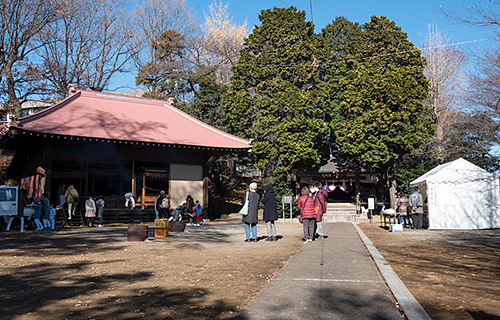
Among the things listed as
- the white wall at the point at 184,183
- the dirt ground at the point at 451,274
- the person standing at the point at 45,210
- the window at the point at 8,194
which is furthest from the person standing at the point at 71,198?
the dirt ground at the point at 451,274

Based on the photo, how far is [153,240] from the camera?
36.9 ft

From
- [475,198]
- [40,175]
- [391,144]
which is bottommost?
[475,198]

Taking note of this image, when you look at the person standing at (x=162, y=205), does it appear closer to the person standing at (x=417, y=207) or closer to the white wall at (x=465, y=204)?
the person standing at (x=417, y=207)

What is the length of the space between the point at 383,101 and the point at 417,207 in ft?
34.2

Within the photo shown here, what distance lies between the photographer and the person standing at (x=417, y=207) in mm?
16045

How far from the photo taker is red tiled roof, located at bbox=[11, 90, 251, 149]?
1736cm

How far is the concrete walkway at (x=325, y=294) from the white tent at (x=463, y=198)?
10081 mm

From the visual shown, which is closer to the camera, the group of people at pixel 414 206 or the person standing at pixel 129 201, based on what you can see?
the group of people at pixel 414 206

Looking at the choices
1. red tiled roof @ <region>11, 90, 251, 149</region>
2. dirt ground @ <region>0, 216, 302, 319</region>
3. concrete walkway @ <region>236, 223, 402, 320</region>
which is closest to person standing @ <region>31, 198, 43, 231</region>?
red tiled roof @ <region>11, 90, 251, 149</region>

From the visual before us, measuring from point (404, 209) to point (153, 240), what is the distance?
1021 centimetres

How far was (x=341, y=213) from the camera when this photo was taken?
27094 mm

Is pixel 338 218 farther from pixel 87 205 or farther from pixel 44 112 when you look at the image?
pixel 44 112

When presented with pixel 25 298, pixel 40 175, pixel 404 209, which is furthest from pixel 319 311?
pixel 40 175

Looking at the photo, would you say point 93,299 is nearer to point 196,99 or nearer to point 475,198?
point 475,198
